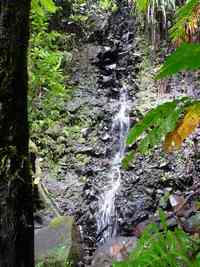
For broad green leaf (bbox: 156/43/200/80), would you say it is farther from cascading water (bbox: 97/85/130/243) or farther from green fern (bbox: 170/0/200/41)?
cascading water (bbox: 97/85/130/243)

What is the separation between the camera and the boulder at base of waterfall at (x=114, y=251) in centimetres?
452

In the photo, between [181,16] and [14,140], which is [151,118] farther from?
[14,140]

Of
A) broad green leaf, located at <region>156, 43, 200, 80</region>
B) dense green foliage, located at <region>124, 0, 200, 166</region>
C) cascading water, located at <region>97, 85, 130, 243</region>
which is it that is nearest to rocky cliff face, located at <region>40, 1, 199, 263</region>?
cascading water, located at <region>97, 85, 130, 243</region>

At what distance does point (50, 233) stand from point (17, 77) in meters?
2.91

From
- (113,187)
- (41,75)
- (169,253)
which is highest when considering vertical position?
(41,75)

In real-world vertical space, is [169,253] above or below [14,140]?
below

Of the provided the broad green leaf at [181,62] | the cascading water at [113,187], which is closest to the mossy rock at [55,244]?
the cascading water at [113,187]

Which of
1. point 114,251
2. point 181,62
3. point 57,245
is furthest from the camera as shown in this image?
point 114,251

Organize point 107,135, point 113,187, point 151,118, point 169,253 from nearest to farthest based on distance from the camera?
point 151,118
point 169,253
point 113,187
point 107,135

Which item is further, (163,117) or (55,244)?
(55,244)

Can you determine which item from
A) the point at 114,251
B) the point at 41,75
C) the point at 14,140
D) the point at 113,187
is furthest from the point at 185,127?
the point at 113,187

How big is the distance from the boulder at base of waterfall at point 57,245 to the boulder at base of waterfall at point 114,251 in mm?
437

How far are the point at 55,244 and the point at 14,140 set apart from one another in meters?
2.60

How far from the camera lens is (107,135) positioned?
7035mm
